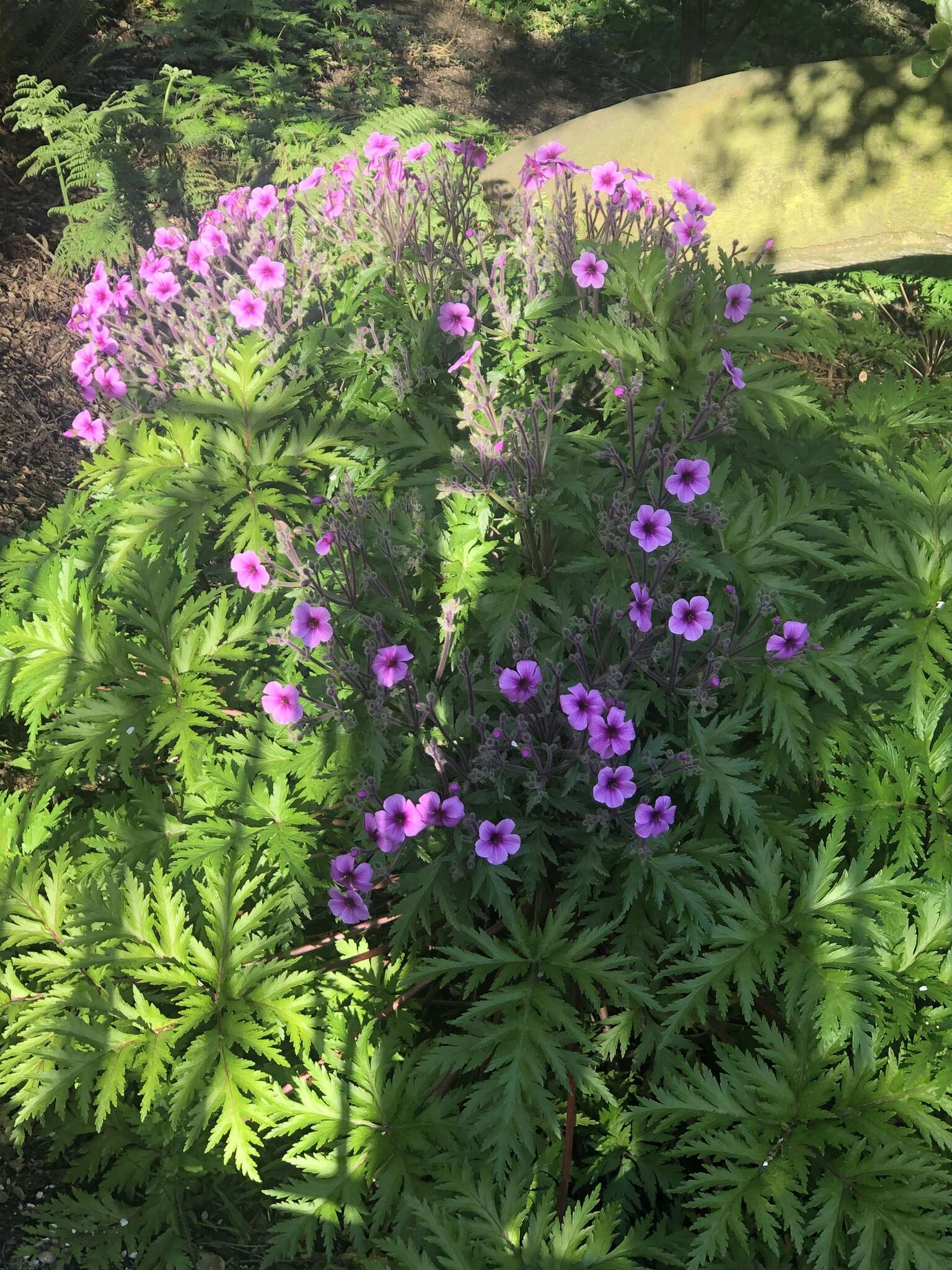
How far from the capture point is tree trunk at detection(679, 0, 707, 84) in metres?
6.44

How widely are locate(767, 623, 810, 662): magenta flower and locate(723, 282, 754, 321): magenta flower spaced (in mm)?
1024

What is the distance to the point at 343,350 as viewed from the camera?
10.3 feet

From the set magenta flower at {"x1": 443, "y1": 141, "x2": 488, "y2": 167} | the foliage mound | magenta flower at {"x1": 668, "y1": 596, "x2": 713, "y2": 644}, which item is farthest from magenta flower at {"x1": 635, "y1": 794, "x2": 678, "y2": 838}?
magenta flower at {"x1": 443, "y1": 141, "x2": 488, "y2": 167}


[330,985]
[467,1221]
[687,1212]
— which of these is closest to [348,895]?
[330,985]

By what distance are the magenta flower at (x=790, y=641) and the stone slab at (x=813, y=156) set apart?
3976mm

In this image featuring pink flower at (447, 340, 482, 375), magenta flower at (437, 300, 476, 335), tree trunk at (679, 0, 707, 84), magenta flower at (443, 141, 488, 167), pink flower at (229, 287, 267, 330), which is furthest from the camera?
tree trunk at (679, 0, 707, 84)

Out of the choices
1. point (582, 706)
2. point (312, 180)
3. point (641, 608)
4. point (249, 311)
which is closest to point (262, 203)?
point (312, 180)

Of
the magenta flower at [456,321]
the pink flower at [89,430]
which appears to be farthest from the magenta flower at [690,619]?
the pink flower at [89,430]

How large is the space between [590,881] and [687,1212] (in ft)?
2.60

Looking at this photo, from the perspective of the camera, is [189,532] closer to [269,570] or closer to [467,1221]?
[269,570]

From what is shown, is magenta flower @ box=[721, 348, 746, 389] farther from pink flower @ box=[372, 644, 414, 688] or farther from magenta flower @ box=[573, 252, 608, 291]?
pink flower @ box=[372, 644, 414, 688]

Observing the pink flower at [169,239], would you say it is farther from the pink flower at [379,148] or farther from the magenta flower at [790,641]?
the magenta flower at [790,641]

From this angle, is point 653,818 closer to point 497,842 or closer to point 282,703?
point 497,842

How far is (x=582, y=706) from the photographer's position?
6.39 feet
